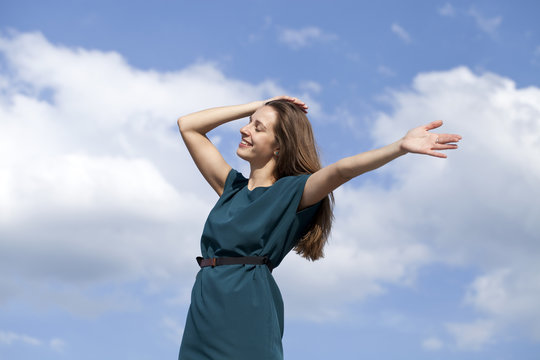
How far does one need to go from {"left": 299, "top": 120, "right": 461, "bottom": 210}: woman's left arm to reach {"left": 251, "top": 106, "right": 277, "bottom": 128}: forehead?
0.55 m

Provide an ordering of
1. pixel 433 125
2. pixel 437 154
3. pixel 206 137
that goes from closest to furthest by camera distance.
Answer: pixel 437 154, pixel 433 125, pixel 206 137

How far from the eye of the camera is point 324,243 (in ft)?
15.0

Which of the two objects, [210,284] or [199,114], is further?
[199,114]

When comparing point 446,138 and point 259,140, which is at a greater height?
point 259,140

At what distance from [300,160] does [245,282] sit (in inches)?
37.4

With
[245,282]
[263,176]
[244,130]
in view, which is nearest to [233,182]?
[263,176]

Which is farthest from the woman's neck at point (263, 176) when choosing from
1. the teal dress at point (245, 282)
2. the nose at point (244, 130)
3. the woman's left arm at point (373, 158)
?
the woman's left arm at point (373, 158)

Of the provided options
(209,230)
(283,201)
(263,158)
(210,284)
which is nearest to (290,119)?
(263,158)

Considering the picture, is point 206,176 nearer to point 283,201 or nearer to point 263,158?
point 263,158

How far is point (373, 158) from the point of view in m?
3.77

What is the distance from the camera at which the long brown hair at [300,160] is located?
452cm

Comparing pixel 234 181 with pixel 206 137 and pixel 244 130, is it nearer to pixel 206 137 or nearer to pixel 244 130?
pixel 244 130

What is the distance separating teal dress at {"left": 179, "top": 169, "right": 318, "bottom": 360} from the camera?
4020 mm

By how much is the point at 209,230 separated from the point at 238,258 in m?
0.30
